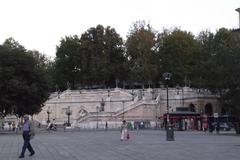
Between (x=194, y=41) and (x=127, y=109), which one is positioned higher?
(x=194, y=41)

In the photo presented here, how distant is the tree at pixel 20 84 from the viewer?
6762cm

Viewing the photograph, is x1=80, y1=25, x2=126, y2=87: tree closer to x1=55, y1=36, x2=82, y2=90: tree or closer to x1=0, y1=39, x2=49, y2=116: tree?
x1=55, y1=36, x2=82, y2=90: tree

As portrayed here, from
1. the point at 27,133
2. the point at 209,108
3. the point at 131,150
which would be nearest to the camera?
the point at 27,133

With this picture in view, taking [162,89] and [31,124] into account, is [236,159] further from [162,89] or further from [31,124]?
[162,89]

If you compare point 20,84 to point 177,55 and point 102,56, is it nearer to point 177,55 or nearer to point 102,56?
point 102,56

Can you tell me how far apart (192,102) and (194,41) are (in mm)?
14877

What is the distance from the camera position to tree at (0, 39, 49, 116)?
222ft

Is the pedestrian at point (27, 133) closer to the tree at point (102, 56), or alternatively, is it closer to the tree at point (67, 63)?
the tree at point (102, 56)

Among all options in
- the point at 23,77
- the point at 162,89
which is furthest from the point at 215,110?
the point at 23,77

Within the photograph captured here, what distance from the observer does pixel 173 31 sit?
4427 inches

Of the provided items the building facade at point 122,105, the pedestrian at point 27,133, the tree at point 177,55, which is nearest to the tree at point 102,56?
the building facade at point 122,105

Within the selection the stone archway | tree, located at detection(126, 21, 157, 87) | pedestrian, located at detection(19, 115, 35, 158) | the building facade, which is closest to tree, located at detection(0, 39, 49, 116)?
the building facade

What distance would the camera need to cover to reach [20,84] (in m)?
67.7

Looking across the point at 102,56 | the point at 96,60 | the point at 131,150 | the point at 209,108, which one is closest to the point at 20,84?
the point at 131,150
